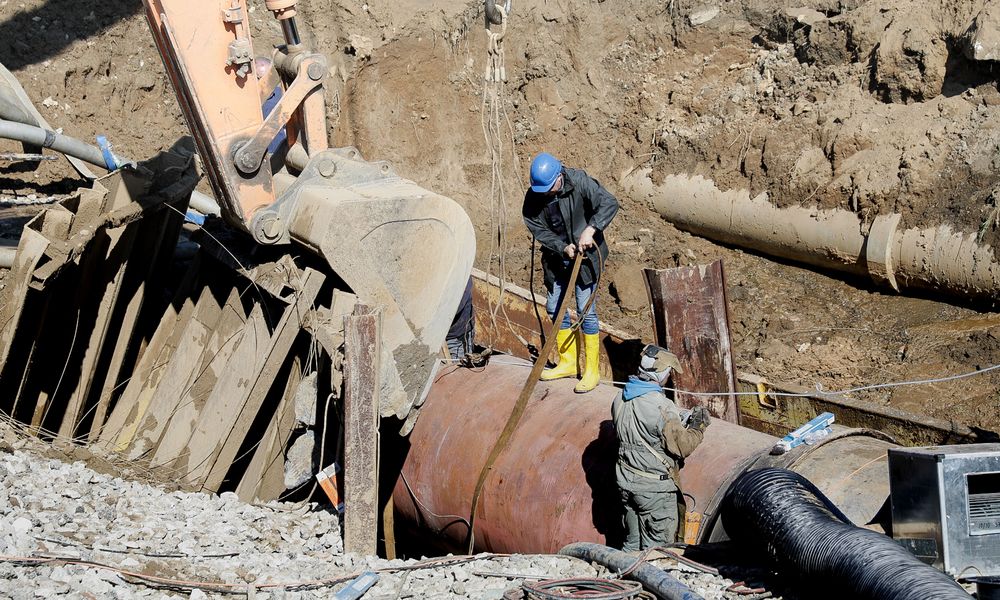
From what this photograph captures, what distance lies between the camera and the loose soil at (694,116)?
9289 mm

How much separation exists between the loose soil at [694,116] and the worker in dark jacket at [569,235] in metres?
1.37

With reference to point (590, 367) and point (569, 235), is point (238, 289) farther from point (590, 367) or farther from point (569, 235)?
point (590, 367)

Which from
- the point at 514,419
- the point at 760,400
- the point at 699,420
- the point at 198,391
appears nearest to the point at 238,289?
the point at 198,391

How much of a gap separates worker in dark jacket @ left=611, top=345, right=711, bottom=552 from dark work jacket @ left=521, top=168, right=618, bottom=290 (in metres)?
1.48

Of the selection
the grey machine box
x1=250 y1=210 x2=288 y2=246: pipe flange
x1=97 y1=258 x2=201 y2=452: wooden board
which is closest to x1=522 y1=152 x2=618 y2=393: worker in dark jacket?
x1=250 y1=210 x2=288 y2=246: pipe flange

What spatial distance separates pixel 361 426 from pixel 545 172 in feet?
7.74

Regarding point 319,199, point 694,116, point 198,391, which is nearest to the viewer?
point 319,199

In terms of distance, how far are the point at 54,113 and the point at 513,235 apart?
6.59m

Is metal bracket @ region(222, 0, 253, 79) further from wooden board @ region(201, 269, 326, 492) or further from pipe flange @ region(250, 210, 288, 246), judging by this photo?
wooden board @ region(201, 269, 326, 492)

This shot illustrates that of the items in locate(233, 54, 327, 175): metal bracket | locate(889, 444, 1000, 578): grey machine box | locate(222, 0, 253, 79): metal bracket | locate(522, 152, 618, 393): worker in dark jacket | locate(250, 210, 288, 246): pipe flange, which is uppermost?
locate(222, 0, 253, 79): metal bracket

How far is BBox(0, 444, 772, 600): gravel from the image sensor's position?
445cm

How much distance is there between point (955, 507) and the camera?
3947 millimetres

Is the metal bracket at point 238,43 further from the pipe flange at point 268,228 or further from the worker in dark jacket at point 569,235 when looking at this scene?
the worker in dark jacket at point 569,235

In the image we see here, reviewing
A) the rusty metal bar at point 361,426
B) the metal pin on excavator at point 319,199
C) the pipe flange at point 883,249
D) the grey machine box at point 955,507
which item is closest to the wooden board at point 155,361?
the metal pin on excavator at point 319,199
